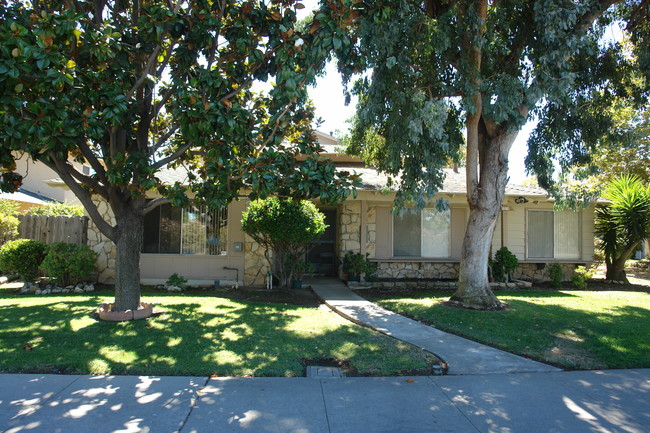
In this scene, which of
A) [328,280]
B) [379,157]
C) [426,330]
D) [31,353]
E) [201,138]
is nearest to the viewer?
[31,353]

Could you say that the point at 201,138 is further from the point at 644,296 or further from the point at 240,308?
the point at 644,296

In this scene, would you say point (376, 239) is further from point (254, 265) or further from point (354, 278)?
point (254, 265)

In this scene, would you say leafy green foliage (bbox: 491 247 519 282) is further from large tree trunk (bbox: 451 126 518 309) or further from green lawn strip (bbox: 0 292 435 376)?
green lawn strip (bbox: 0 292 435 376)

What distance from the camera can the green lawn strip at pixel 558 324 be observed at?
239 inches

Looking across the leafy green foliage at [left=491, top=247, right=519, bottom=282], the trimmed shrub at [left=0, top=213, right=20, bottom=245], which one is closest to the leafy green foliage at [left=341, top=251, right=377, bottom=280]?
the leafy green foliage at [left=491, top=247, right=519, bottom=282]

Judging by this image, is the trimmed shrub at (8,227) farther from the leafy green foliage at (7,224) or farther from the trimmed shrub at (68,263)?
the trimmed shrub at (68,263)

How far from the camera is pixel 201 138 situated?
5984mm

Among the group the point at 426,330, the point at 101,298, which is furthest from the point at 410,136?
the point at 101,298

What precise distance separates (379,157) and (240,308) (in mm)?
5047

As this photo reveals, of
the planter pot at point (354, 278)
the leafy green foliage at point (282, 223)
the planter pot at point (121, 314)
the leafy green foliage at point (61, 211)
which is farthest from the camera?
the leafy green foliage at point (61, 211)

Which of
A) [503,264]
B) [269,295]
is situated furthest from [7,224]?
[503,264]

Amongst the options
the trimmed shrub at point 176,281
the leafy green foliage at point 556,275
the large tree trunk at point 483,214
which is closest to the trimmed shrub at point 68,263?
the trimmed shrub at point 176,281

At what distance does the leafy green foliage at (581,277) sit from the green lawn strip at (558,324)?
62.5 inches

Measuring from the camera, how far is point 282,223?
10.0m
